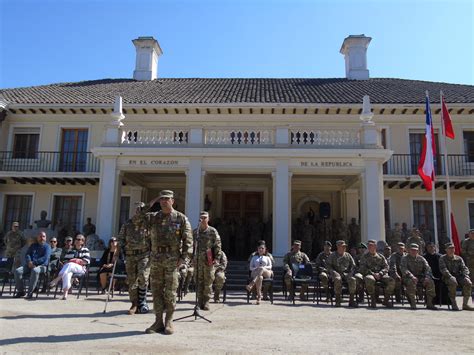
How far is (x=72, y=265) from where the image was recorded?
10.3 m

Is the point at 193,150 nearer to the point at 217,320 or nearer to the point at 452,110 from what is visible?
the point at 217,320

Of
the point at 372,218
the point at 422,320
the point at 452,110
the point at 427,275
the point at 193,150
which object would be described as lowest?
the point at 422,320

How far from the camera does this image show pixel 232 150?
47.8 ft

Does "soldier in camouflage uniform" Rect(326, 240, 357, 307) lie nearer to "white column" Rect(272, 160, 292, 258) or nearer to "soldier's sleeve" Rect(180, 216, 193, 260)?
"white column" Rect(272, 160, 292, 258)

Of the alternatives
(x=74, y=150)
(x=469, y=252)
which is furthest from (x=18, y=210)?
(x=469, y=252)

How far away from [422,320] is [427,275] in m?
2.45

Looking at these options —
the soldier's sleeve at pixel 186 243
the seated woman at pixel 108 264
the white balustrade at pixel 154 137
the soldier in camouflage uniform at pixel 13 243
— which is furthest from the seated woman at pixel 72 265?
the white balustrade at pixel 154 137

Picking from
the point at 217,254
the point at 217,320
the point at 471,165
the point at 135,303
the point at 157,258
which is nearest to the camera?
the point at 157,258

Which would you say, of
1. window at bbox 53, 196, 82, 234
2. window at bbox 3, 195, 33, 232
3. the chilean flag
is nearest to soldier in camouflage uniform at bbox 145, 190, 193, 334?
the chilean flag

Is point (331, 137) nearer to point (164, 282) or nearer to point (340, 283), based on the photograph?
point (340, 283)

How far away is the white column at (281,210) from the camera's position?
14.0m

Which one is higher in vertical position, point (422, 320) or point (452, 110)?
point (452, 110)

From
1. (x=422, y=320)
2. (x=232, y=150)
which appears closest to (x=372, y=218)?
(x=232, y=150)

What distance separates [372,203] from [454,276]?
426 centimetres
